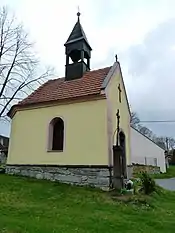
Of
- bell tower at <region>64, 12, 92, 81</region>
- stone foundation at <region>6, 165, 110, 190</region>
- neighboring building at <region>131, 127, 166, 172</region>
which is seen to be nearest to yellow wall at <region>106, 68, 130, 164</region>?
stone foundation at <region>6, 165, 110, 190</region>

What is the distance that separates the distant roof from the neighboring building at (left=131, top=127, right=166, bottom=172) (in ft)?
54.2

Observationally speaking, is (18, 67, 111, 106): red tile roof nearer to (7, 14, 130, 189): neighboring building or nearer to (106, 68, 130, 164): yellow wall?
(7, 14, 130, 189): neighboring building

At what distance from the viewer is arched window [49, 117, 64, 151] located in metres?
13.1

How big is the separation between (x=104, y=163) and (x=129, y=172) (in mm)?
3761

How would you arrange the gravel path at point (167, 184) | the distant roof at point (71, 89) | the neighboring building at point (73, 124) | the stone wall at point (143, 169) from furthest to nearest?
1. the stone wall at point (143, 169)
2. the gravel path at point (167, 184)
3. the distant roof at point (71, 89)
4. the neighboring building at point (73, 124)

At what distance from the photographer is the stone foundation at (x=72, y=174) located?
36.8ft

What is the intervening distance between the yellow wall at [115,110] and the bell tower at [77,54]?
2.11m

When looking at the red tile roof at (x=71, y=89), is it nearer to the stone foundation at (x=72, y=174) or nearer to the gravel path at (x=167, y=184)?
the stone foundation at (x=72, y=174)

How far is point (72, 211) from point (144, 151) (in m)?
27.1

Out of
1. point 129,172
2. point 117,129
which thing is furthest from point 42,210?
point 129,172

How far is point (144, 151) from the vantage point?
33781 mm

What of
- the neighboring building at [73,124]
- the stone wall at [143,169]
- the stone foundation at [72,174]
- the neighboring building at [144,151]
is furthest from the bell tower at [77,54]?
the neighboring building at [144,151]

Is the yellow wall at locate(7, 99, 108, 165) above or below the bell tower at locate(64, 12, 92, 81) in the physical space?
below

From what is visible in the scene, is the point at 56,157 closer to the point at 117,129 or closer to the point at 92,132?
the point at 92,132
